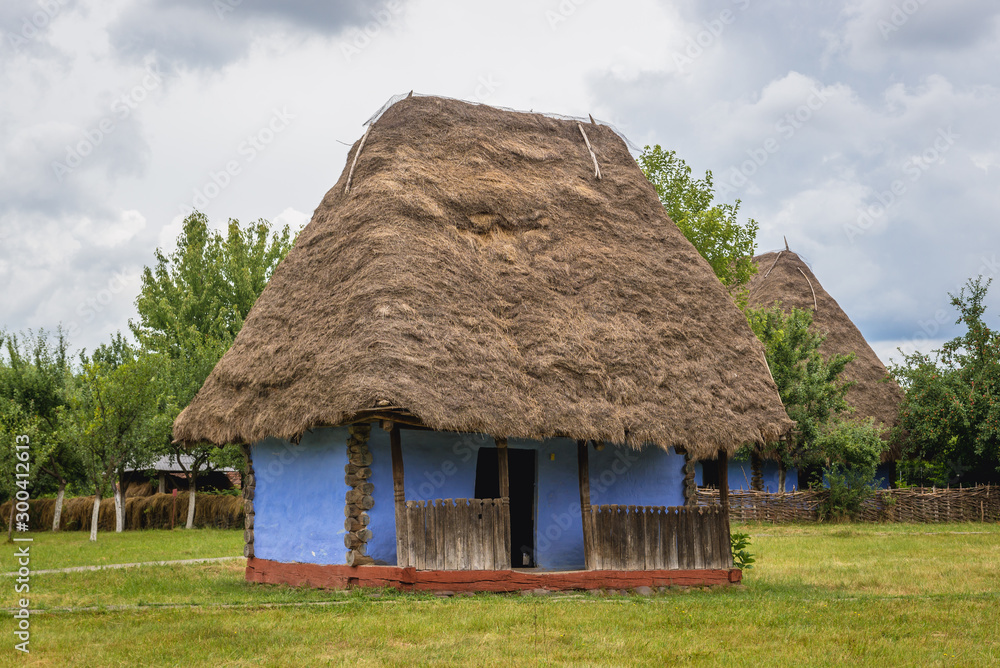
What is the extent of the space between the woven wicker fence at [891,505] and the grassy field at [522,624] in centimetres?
1149

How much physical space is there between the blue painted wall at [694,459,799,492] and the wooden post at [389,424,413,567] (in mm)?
19329

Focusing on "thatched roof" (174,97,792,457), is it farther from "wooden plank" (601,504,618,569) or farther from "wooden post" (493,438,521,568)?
"wooden plank" (601,504,618,569)

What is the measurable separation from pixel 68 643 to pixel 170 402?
22759 mm

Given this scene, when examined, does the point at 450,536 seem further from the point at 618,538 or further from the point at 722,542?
the point at 722,542

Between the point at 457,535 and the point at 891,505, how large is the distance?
61.9 feet

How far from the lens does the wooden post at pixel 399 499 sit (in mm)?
11578

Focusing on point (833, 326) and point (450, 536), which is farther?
point (833, 326)

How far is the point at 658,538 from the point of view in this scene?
13070mm

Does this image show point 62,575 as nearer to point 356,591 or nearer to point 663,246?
point 356,591

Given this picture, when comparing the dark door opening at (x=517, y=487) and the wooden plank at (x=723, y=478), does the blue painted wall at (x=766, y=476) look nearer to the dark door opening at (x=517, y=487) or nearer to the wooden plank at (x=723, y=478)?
the wooden plank at (x=723, y=478)

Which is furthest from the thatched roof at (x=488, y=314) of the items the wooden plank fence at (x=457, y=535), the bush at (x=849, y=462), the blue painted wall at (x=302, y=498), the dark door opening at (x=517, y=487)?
the bush at (x=849, y=462)

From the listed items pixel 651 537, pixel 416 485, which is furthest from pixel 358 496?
pixel 651 537

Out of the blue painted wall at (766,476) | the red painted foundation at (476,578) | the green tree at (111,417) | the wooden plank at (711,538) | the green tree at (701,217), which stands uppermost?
the green tree at (701,217)

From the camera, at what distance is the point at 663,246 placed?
15695 mm
